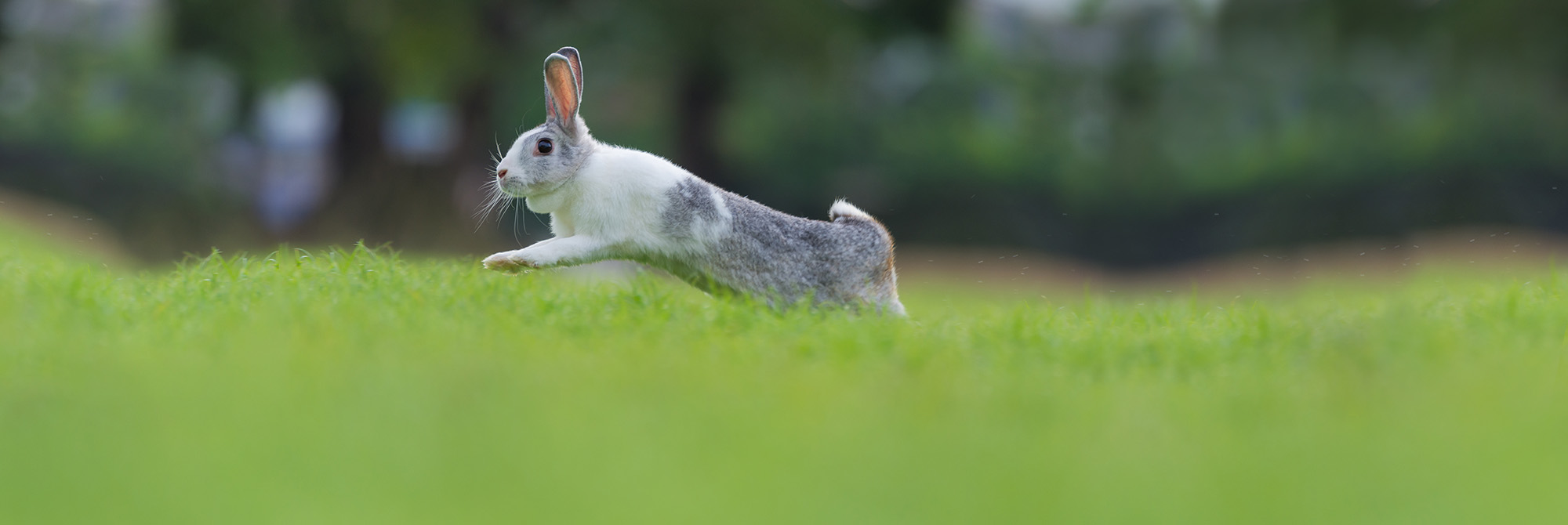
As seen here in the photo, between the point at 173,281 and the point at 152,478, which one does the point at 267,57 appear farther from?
the point at 152,478

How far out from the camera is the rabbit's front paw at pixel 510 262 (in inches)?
207

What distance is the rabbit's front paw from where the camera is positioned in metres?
5.25

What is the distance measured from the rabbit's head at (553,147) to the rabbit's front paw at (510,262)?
0.39 m

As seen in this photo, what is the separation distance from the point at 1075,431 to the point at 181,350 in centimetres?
306

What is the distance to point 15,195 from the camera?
1534 centimetres

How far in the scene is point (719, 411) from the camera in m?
3.40

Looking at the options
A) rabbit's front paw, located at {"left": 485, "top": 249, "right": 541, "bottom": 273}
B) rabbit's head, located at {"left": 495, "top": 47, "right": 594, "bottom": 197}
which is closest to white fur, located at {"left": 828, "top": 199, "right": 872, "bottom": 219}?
rabbit's head, located at {"left": 495, "top": 47, "right": 594, "bottom": 197}

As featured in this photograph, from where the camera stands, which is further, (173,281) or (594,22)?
(594,22)

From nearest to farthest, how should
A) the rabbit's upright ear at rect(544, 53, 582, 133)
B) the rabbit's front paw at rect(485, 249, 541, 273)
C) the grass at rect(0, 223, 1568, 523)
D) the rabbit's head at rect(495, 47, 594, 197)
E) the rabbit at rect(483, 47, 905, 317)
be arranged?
1. the grass at rect(0, 223, 1568, 523)
2. the rabbit's front paw at rect(485, 249, 541, 273)
3. the rabbit at rect(483, 47, 905, 317)
4. the rabbit's head at rect(495, 47, 594, 197)
5. the rabbit's upright ear at rect(544, 53, 582, 133)

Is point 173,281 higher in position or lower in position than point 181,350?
higher

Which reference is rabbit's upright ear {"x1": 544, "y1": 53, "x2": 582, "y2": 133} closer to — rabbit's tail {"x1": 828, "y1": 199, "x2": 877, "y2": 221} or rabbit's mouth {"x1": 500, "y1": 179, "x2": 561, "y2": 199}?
rabbit's mouth {"x1": 500, "y1": 179, "x2": 561, "y2": 199}

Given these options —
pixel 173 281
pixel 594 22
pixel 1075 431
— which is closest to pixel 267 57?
pixel 594 22

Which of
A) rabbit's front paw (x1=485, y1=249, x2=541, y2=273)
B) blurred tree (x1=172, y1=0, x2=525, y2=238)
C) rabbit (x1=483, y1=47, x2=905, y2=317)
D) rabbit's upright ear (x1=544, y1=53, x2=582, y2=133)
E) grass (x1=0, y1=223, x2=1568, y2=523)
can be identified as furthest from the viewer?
blurred tree (x1=172, y1=0, x2=525, y2=238)

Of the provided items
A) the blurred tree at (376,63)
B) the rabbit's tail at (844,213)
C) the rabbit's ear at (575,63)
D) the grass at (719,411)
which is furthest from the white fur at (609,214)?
the blurred tree at (376,63)
